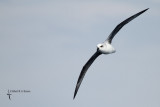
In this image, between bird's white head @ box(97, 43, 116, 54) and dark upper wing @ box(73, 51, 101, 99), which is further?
dark upper wing @ box(73, 51, 101, 99)

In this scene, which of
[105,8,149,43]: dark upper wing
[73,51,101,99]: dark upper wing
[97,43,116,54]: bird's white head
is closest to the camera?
[97,43,116,54]: bird's white head

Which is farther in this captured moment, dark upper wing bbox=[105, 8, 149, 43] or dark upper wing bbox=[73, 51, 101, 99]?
dark upper wing bbox=[73, 51, 101, 99]

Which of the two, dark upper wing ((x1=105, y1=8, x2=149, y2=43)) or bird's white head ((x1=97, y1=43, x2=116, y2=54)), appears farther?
dark upper wing ((x1=105, y1=8, x2=149, y2=43))

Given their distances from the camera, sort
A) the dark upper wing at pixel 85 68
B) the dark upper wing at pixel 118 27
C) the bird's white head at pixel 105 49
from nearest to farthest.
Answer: the bird's white head at pixel 105 49, the dark upper wing at pixel 118 27, the dark upper wing at pixel 85 68

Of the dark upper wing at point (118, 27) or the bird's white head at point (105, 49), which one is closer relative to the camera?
the bird's white head at point (105, 49)

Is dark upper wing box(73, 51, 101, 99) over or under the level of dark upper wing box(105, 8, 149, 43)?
under

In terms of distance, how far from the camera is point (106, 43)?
46312 mm

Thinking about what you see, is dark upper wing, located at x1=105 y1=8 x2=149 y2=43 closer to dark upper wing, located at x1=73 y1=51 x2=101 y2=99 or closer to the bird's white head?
the bird's white head

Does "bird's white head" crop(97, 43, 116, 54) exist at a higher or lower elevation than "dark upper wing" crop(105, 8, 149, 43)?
lower

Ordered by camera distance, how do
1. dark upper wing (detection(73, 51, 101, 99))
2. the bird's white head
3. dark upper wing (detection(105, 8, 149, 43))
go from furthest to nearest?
1. dark upper wing (detection(73, 51, 101, 99))
2. dark upper wing (detection(105, 8, 149, 43))
3. the bird's white head

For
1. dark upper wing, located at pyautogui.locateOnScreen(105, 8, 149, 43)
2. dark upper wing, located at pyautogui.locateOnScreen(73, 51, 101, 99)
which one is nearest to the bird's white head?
dark upper wing, located at pyautogui.locateOnScreen(105, 8, 149, 43)

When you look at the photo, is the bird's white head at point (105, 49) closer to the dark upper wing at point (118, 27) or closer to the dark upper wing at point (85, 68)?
the dark upper wing at point (118, 27)

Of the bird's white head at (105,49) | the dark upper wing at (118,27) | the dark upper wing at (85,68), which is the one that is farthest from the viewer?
the dark upper wing at (85,68)

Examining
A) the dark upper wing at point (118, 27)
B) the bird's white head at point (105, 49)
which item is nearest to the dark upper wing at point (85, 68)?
the dark upper wing at point (118, 27)
